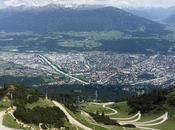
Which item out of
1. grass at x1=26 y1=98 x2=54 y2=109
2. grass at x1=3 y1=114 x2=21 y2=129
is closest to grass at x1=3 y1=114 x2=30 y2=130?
grass at x1=3 y1=114 x2=21 y2=129

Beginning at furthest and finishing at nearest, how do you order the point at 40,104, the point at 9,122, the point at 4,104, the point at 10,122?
the point at 40,104 → the point at 4,104 → the point at 10,122 → the point at 9,122

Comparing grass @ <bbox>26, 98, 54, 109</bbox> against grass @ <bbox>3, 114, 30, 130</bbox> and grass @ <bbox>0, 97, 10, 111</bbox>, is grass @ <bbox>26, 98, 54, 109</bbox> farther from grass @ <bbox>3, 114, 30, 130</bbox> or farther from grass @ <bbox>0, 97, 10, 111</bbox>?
grass @ <bbox>3, 114, 30, 130</bbox>

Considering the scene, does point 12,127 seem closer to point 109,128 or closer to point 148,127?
point 109,128

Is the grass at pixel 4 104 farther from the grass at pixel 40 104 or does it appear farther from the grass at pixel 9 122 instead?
the grass at pixel 9 122

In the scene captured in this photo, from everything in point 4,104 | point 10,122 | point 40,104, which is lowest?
point 40,104

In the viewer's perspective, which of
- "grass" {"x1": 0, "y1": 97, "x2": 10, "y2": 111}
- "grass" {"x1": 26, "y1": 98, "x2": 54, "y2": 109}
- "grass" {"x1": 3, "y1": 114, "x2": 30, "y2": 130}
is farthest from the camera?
"grass" {"x1": 26, "y1": 98, "x2": 54, "y2": 109}

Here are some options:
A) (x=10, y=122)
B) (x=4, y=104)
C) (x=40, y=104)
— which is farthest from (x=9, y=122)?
(x=40, y=104)

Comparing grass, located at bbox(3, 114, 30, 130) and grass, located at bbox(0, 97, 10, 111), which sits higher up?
grass, located at bbox(3, 114, 30, 130)

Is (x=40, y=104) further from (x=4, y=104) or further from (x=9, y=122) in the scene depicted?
(x=9, y=122)

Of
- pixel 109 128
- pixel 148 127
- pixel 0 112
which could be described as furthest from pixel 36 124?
pixel 148 127

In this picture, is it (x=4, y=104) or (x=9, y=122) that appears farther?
(x=4, y=104)

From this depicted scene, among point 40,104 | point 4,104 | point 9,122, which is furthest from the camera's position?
point 40,104
